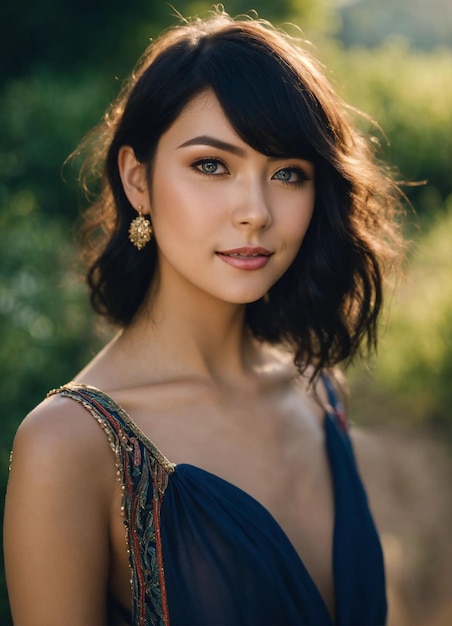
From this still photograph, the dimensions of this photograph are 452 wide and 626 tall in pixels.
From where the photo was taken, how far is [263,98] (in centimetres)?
176

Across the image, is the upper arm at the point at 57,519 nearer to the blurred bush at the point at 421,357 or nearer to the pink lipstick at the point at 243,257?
the pink lipstick at the point at 243,257

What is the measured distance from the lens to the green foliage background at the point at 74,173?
3.85 m

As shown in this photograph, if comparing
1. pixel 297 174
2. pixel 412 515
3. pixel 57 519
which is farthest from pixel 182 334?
pixel 412 515

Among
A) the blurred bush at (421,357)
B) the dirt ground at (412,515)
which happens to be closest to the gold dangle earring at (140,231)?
the dirt ground at (412,515)

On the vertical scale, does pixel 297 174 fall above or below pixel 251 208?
above

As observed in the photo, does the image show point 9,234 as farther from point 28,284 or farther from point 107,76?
point 107,76

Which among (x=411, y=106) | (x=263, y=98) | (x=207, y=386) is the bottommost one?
(x=207, y=386)

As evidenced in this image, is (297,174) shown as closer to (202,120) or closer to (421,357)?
(202,120)

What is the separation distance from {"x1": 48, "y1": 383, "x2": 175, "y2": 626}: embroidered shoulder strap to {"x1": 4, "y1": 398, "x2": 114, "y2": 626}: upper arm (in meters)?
0.04

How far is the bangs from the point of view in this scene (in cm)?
174

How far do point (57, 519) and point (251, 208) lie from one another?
0.80 meters

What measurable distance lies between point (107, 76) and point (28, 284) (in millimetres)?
3648

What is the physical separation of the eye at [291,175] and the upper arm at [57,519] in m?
0.74

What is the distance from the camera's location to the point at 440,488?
16.4ft
